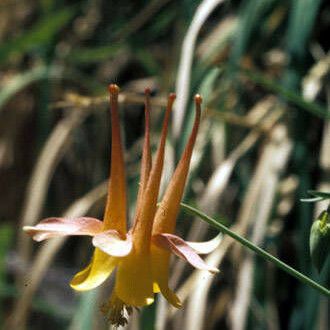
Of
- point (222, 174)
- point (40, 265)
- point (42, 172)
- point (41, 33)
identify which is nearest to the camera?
point (222, 174)

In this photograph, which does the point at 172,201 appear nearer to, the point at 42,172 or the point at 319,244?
the point at 319,244

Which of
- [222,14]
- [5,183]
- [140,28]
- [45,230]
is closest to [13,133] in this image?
[5,183]

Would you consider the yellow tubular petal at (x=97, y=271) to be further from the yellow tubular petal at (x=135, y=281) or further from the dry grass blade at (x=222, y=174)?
the dry grass blade at (x=222, y=174)

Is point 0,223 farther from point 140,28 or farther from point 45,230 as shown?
point 45,230

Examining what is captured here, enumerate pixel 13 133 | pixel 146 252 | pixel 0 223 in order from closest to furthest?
pixel 146 252, pixel 13 133, pixel 0 223

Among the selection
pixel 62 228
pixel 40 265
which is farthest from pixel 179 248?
pixel 40 265

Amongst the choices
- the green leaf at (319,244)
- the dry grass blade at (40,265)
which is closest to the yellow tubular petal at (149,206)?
the green leaf at (319,244)
